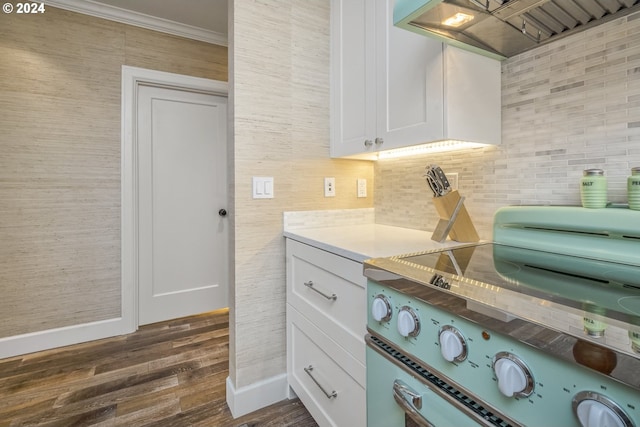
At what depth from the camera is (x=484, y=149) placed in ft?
4.24

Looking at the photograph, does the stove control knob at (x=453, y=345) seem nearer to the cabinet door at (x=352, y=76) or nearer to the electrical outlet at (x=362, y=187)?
the cabinet door at (x=352, y=76)

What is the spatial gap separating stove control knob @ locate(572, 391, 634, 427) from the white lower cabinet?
1.98 ft

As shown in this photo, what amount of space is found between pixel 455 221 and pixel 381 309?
23.8 inches

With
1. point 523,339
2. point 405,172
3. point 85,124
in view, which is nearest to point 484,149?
point 405,172

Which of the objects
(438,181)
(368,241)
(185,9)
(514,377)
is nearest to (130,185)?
(185,9)

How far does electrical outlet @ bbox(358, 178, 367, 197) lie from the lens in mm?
1867

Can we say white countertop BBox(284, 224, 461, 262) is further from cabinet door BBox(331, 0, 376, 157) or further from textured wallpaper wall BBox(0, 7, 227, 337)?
textured wallpaper wall BBox(0, 7, 227, 337)

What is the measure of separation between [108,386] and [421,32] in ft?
7.92

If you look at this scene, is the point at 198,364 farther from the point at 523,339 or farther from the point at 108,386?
the point at 523,339

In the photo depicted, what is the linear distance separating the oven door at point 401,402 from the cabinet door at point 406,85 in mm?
813

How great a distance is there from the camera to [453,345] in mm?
622

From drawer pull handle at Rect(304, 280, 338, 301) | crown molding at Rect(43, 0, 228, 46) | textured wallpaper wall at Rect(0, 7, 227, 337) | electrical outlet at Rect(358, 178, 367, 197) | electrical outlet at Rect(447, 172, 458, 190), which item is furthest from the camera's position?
crown molding at Rect(43, 0, 228, 46)

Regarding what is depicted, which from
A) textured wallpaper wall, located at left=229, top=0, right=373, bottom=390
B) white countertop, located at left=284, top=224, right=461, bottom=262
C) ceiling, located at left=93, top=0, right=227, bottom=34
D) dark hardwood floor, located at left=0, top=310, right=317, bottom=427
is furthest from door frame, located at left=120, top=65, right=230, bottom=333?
white countertop, located at left=284, top=224, right=461, bottom=262

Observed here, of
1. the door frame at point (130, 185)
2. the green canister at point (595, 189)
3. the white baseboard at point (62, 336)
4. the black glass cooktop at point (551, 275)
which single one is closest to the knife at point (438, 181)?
the black glass cooktop at point (551, 275)
